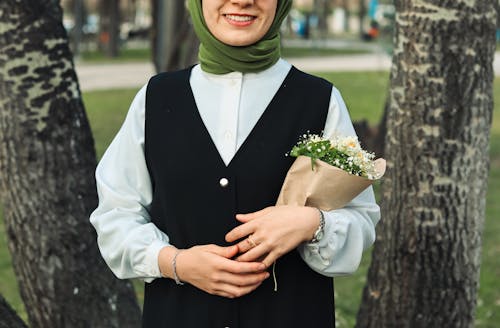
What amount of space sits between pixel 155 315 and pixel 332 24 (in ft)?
212

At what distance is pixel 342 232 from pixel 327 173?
182 mm

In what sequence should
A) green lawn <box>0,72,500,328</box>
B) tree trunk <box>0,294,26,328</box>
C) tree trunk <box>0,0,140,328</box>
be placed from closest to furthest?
1. tree trunk <box>0,294,26,328</box>
2. tree trunk <box>0,0,140,328</box>
3. green lawn <box>0,72,500,328</box>

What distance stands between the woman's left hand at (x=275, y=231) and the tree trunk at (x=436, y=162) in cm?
197

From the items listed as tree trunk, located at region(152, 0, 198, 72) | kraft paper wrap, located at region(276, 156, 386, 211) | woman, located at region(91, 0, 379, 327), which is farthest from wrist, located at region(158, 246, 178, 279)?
tree trunk, located at region(152, 0, 198, 72)

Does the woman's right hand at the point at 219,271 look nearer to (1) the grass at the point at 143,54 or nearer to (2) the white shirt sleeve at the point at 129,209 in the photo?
(2) the white shirt sleeve at the point at 129,209

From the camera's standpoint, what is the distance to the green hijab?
2.56 meters

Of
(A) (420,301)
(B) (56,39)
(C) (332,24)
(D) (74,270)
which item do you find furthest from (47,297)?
(C) (332,24)

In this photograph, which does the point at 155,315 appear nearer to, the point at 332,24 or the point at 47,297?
the point at 47,297

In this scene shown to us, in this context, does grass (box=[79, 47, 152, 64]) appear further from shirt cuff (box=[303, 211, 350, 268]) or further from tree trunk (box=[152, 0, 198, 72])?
shirt cuff (box=[303, 211, 350, 268])

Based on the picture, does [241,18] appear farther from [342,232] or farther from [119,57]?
[119,57]

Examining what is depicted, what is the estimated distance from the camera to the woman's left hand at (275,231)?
2.40m

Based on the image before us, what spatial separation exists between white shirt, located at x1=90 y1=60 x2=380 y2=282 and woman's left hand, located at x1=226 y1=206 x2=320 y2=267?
9 cm

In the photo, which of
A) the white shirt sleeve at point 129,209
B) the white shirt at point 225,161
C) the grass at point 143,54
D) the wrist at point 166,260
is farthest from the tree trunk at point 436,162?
the grass at point 143,54

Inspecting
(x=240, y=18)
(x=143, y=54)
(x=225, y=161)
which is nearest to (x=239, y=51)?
(x=240, y=18)
